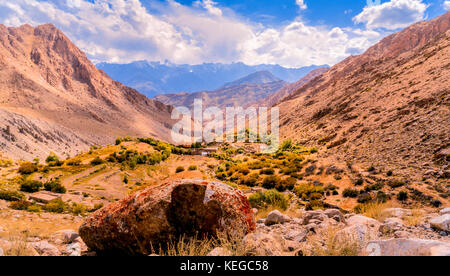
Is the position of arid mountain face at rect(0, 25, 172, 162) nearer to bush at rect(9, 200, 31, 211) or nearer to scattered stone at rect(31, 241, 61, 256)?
bush at rect(9, 200, 31, 211)

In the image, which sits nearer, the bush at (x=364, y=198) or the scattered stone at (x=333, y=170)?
the bush at (x=364, y=198)

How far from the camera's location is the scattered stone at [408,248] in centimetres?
295

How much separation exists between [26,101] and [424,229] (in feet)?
390

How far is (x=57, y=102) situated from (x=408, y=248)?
125m

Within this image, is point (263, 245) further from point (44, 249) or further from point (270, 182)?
point (270, 182)

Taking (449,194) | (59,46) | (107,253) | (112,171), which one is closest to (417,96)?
(449,194)

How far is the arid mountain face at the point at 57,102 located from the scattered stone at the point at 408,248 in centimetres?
6052

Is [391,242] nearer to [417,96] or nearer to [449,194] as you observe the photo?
[449,194]

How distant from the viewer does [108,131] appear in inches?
4048

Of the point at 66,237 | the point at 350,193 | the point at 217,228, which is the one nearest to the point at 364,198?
the point at 350,193

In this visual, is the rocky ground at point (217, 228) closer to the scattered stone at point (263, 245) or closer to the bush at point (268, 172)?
the scattered stone at point (263, 245)

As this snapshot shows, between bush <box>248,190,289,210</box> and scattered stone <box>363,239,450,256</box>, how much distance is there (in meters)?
6.66

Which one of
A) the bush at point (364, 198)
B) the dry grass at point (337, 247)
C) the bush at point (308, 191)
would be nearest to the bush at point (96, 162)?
the bush at point (308, 191)

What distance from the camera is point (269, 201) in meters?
11.1
